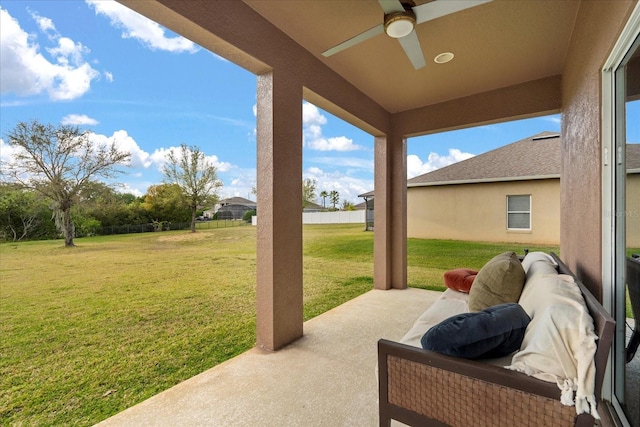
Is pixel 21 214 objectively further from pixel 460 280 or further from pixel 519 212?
pixel 519 212

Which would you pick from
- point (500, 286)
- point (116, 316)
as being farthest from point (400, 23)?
point (116, 316)

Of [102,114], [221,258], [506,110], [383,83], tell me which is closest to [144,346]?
[221,258]

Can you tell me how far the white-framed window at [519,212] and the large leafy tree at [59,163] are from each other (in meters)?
5.54

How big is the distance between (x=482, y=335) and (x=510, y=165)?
5067 millimetres

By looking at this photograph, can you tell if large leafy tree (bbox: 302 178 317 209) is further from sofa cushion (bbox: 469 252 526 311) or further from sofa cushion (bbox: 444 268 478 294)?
sofa cushion (bbox: 469 252 526 311)

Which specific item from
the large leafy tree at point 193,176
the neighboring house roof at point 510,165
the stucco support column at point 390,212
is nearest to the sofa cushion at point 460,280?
the stucco support column at point 390,212

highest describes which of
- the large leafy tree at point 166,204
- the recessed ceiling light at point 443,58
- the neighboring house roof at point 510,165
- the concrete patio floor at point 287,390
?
the recessed ceiling light at point 443,58

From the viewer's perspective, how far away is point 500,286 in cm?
180

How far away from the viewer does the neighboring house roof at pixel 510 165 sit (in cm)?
470

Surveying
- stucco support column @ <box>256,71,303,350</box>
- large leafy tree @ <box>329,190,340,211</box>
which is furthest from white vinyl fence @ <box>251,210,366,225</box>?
stucco support column @ <box>256,71,303,350</box>

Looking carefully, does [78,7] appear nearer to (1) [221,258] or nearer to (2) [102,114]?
(2) [102,114]

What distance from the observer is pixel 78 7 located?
227 centimetres

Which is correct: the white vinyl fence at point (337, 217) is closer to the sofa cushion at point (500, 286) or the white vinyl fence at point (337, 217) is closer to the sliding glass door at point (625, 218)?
the sofa cushion at point (500, 286)

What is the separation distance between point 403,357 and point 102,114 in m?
3.10
